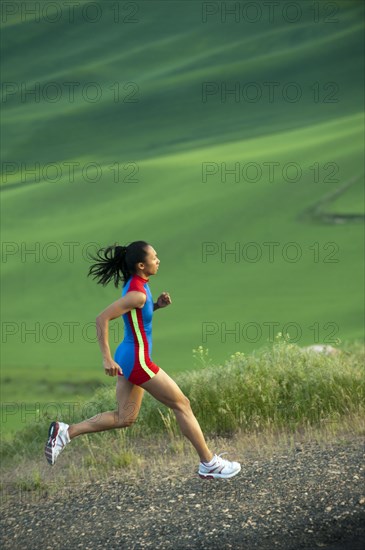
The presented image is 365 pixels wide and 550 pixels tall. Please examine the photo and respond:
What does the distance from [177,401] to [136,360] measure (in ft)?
1.31

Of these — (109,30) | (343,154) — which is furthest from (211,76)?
(343,154)

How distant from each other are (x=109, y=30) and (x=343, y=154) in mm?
27295

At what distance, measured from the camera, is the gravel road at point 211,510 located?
6.07m

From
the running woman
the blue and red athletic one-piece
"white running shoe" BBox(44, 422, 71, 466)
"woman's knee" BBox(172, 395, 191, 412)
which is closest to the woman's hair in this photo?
the running woman

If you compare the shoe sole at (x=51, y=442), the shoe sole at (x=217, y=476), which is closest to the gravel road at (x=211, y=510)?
the shoe sole at (x=217, y=476)

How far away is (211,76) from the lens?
4247 centimetres

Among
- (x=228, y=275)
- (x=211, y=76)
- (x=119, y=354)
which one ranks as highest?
(x=211, y=76)

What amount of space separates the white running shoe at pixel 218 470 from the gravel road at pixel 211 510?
6 centimetres

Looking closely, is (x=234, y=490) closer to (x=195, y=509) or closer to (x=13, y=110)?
(x=195, y=509)

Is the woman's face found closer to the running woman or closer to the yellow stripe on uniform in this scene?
the running woman

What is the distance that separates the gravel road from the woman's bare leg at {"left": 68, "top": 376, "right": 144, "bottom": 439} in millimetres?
444

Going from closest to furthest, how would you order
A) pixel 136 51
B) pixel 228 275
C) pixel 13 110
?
1. pixel 228 275
2. pixel 13 110
3. pixel 136 51

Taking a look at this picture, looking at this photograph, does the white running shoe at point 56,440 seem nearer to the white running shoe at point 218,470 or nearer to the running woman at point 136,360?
the running woman at point 136,360

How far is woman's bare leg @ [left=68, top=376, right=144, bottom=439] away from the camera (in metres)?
6.98
